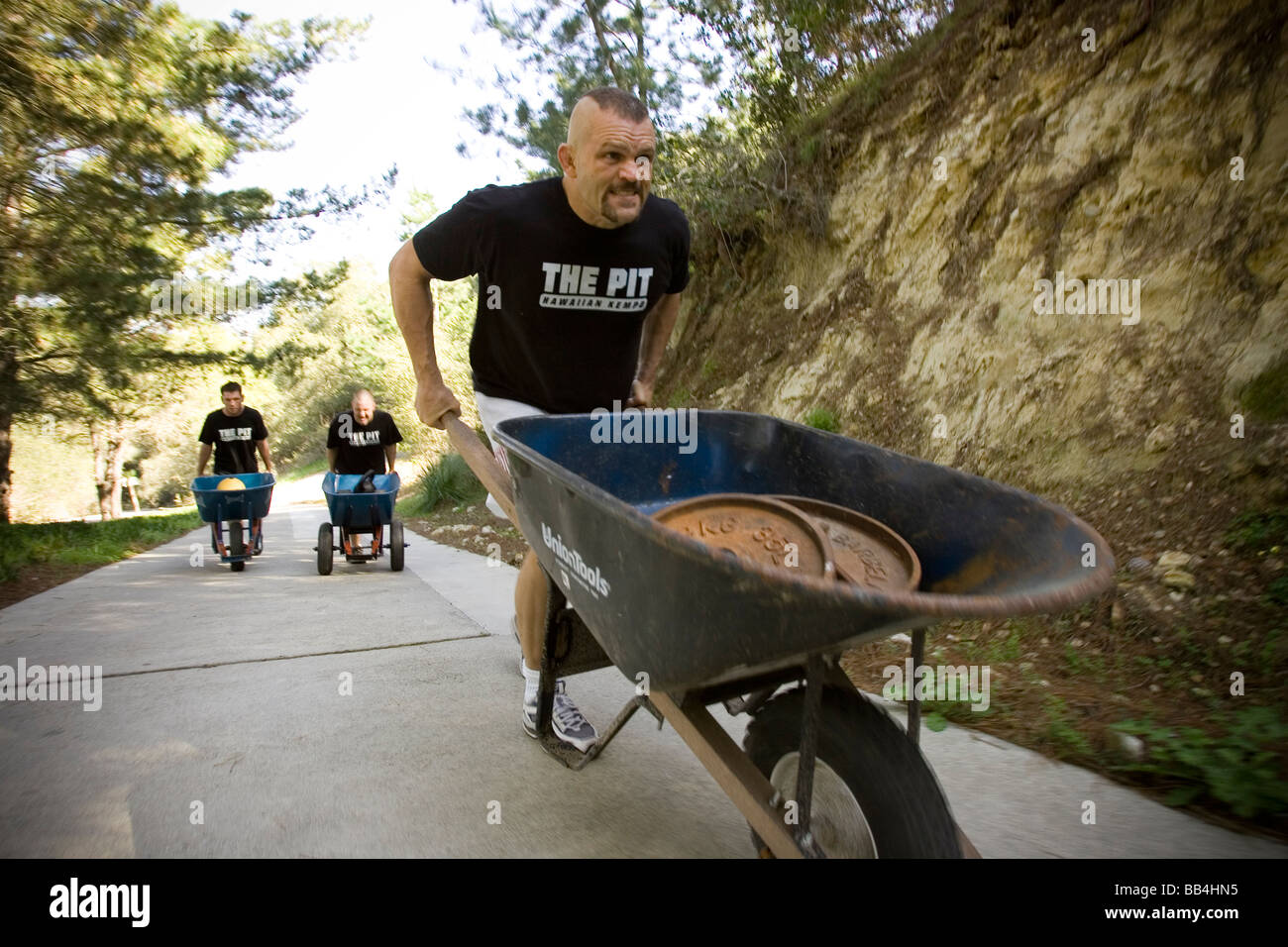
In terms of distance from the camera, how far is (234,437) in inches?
291

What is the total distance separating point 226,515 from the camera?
692cm

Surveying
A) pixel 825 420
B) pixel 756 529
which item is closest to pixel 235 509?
pixel 825 420

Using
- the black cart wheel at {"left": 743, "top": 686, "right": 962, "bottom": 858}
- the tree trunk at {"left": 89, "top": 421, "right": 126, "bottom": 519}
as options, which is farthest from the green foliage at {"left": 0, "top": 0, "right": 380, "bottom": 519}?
the tree trunk at {"left": 89, "top": 421, "right": 126, "bottom": 519}

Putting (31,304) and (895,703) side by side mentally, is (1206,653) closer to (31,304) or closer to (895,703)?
(895,703)

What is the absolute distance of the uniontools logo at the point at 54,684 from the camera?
326cm

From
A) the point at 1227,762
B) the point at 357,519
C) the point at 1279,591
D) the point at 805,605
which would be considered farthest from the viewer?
the point at 357,519

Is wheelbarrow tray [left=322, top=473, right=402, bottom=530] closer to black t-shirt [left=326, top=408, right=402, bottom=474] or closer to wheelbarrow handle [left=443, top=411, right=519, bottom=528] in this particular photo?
black t-shirt [left=326, top=408, right=402, bottom=474]

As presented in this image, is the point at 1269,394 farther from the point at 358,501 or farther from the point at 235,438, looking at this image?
the point at 235,438

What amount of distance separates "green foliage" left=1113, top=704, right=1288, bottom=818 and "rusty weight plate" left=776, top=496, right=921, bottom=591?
3.54ft

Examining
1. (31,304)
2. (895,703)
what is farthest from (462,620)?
(31,304)

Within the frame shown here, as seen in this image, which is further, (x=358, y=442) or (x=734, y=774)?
(x=358, y=442)

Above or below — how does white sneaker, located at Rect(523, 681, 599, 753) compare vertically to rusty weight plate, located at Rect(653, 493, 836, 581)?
below

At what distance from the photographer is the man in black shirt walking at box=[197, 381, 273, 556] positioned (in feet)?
24.0

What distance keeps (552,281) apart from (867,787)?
170cm
